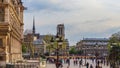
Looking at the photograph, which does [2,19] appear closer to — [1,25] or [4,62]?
[1,25]

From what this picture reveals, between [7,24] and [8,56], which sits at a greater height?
[7,24]

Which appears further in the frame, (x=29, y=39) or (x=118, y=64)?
(x=29, y=39)

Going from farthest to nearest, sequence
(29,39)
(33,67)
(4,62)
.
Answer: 1. (29,39)
2. (4,62)
3. (33,67)

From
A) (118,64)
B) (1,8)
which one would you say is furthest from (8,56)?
(118,64)

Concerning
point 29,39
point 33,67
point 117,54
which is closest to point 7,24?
point 33,67

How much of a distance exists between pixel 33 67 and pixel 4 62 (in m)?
12.6

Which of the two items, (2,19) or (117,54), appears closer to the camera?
(117,54)

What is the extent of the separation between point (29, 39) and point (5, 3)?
120m

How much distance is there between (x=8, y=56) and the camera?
6988 cm

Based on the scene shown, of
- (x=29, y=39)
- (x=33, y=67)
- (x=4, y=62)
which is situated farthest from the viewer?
(x=29, y=39)

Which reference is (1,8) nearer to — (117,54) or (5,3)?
(5,3)

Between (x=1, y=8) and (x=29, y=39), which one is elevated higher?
(x=1, y=8)

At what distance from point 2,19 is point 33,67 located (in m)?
16.5

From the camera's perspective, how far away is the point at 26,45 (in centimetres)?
18812
